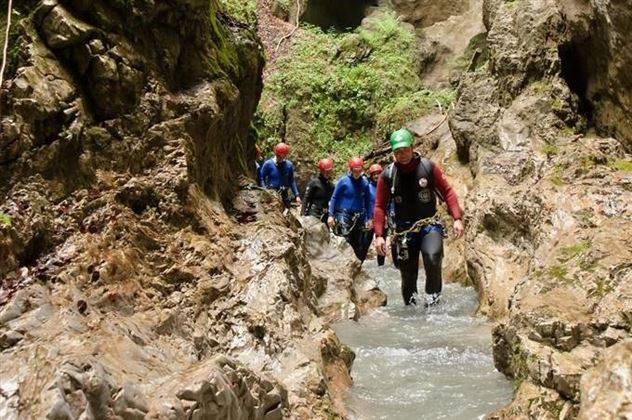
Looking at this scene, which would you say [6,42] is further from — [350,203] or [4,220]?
[350,203]

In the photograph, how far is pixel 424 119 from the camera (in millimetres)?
18328

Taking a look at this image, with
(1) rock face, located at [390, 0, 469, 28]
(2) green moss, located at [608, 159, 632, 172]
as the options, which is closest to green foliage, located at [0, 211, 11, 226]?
(2) green moss, located at [608, 159, 632, 172]

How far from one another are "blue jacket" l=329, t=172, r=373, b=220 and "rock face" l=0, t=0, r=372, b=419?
4.86 m

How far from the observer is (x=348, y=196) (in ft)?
37.1

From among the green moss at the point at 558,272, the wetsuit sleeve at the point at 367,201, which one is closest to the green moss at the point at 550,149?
the wetsuit sleeve at the point at 367,201

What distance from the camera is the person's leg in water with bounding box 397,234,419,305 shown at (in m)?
7.78

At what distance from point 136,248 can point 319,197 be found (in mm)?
7539

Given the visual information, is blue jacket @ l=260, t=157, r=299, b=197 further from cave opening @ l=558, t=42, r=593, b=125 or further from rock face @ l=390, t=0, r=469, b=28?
rock face @ l=390, t=0, r=469, b=28

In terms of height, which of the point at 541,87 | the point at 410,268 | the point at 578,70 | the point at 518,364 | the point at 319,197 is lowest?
the point at 518,364

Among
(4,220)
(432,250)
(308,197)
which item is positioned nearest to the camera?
(4,220)

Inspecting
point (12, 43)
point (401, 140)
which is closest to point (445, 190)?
point (401, 140)

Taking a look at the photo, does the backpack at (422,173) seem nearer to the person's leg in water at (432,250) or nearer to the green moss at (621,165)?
the person's leg in water at (432,250)

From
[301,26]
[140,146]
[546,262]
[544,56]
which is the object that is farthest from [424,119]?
[140,146]

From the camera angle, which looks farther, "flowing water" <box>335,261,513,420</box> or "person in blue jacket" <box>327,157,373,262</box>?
"person in blue jacket" <box>327,157,373,262</box>
